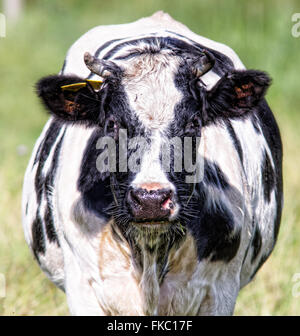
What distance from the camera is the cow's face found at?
4.01m

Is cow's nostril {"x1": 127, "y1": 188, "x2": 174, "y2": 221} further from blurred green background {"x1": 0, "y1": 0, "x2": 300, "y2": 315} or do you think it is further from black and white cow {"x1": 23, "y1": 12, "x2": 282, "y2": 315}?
blurred green background {"x1": 0, "y1": 0, "x2": 300, "y2": 315}

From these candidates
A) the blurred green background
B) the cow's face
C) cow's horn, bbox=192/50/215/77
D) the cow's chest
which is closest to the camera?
the cow's face

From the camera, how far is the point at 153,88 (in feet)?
13.9

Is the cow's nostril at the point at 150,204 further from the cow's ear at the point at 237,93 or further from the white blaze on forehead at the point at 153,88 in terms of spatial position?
the cow's ear at the point at 237,93

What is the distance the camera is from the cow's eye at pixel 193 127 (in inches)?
167

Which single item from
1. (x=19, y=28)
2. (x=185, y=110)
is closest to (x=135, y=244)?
(x=185, y=110)

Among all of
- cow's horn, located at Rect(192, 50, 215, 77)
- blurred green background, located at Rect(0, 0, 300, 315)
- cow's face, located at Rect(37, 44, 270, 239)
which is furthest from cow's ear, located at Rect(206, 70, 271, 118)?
blurred green background, located at Rect(0, 0, 300, 315)

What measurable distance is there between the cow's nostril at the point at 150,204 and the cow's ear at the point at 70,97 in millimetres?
683

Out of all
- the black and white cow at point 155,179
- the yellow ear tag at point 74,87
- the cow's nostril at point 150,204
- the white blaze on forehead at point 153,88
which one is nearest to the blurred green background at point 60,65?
the yellow ear tag at point 74,87

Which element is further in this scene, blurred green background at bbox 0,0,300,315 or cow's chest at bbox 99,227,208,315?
blurred green background at bbox 0,0,300,315

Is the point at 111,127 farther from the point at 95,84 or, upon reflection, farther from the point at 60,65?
the point at 60,65

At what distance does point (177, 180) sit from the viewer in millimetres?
4129

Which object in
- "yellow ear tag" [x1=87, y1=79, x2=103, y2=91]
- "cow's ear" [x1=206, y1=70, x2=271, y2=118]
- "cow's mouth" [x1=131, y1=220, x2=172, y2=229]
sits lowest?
"cow's mouth" [x1=131, y1=220, x2=172, y2=229]

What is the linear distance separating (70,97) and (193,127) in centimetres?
69
